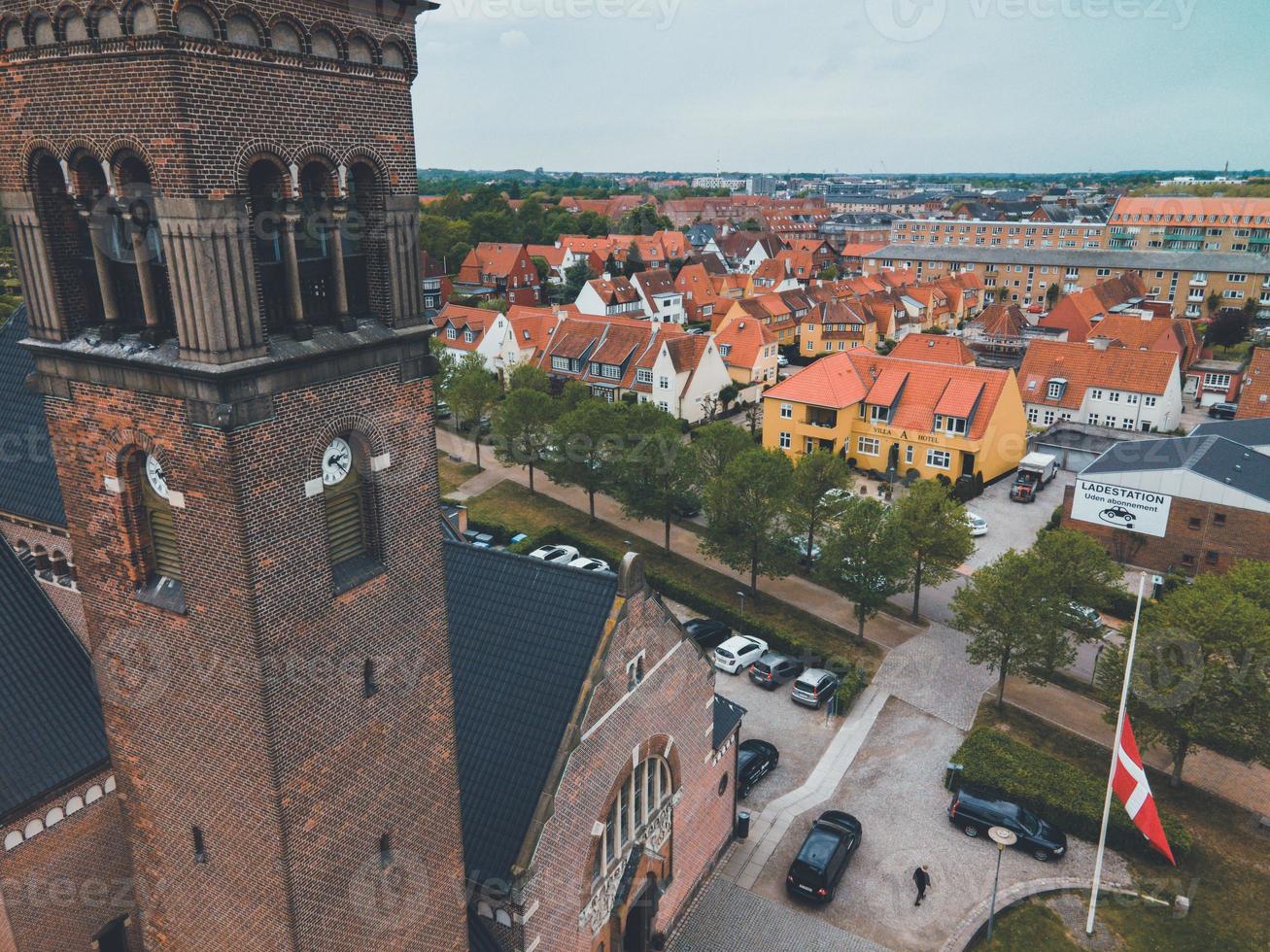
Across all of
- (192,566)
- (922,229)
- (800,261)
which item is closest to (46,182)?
(192,566)

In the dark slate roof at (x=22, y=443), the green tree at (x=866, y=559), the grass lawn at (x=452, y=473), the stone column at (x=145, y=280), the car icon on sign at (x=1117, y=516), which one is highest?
the stone column at (x=145, y=280)

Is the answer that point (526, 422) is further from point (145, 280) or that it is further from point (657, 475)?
point (145, 280)

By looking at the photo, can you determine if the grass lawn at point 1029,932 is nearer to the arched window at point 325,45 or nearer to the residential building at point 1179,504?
the arched window at point 325,45

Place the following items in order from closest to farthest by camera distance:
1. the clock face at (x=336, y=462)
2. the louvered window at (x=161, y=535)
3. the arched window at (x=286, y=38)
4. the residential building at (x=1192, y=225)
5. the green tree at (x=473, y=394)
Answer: the arched window at (x=286, y=38), the louvered window at (x=161, y=535), the clock face at (x=336, y=462), the green tree at (x=473, y=394), the residential building at (x=1192, y=225)

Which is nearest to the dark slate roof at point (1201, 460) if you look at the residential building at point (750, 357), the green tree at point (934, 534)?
the green tree at point (934, 534)

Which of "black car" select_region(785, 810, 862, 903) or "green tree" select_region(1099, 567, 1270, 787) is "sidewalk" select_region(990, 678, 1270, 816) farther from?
"black car" select_region(785, 810, 862, 903)

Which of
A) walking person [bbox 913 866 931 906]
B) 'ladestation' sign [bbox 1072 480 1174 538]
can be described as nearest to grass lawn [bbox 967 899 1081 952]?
walking person [bbox 913 866 931 906]
